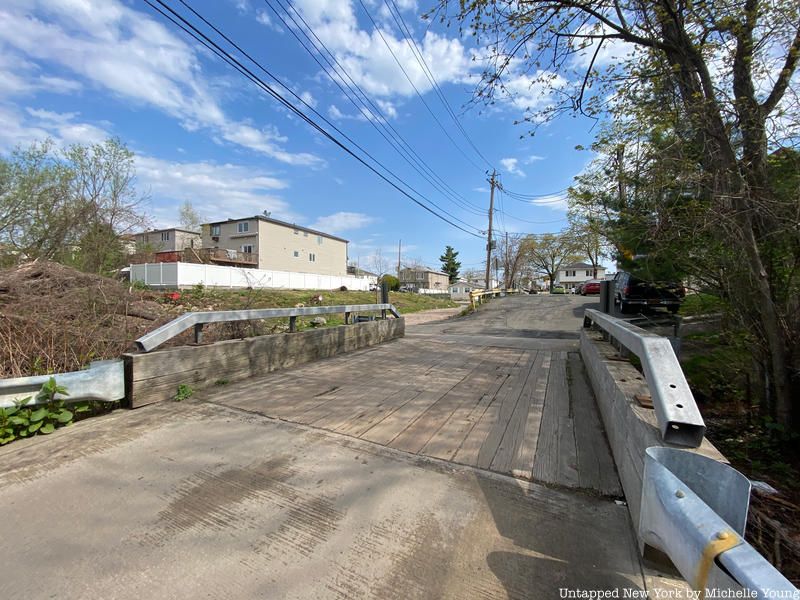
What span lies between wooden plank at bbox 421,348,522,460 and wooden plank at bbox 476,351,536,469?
0.37 feet

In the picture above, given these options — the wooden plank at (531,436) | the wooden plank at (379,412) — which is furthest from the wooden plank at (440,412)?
the wooden plank at (531,436)

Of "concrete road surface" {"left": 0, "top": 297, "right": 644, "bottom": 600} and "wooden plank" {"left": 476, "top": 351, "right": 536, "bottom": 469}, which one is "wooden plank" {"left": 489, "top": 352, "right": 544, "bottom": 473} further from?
"concrete road surface" {"left": 0, "top": 297, "right": 644, "bottom": 600}

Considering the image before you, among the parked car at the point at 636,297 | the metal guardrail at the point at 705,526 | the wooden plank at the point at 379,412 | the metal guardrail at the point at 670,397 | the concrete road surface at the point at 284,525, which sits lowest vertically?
the concrete road surface at the point at 284,525

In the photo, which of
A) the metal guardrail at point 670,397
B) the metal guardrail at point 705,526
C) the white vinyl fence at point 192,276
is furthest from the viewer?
the white vinyl fence at point 192,276

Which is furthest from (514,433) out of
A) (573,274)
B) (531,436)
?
(573,274)

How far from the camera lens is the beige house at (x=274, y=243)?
126ft

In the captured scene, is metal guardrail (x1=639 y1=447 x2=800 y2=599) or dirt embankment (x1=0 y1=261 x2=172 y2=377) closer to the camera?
metal guardrail (x1=639 y1=447 x2=800 y2=599)

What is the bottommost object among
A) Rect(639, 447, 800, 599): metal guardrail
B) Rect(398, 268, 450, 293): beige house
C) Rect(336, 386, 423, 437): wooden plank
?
Rect(336, 386, 423, 437): wooden plank

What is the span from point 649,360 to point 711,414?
333 centimetres

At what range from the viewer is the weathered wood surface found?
2.61 meters

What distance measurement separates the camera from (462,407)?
3.66 m

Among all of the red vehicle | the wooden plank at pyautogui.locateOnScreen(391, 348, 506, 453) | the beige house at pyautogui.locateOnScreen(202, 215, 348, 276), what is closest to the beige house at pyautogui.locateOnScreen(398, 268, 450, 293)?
the beige house at pyautogui.locateOnScreen(202, 215, 348, 276)

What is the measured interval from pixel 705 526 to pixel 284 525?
1757 mm

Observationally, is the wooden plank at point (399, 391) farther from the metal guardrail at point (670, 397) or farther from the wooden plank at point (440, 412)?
the metal guardrail at point (670, 397)
